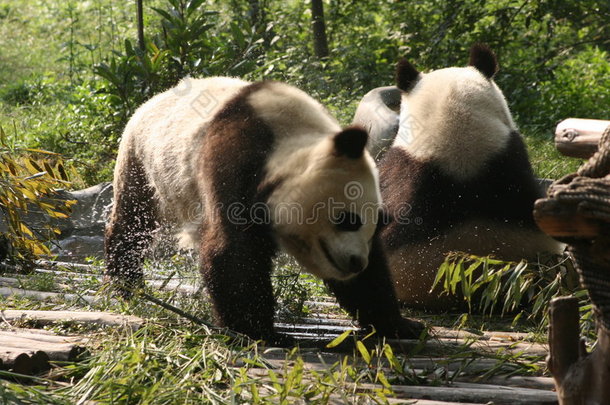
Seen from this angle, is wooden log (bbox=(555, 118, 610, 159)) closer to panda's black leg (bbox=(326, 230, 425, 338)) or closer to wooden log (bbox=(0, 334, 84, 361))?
panda's black leg (bbox=(326, 230, 425, 338))

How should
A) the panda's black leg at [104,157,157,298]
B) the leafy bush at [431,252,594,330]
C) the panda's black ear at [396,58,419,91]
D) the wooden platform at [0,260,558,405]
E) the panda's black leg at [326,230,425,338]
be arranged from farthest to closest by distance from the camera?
the panda's black ear at [396,58,419,91], the panda's black leg at [104,157,157,298], the panda's black leg at [326,230,425,338], the leafy bush at [431,252,594,330], the wooden platform at [0,260,558,405]

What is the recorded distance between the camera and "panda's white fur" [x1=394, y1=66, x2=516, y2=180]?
403 centimetres

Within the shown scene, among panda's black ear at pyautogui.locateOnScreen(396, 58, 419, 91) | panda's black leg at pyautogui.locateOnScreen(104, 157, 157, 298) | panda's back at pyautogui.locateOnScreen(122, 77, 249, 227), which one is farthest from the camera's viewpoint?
panda's black ear at pyautogui.locateOnScreen(396, 58, 419, 91)

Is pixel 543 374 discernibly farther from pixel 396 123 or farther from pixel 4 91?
pixel 4 91

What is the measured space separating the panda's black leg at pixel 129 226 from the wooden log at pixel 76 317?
861 mm

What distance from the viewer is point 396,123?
571 cm

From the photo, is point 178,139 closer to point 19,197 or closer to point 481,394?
point 19,197

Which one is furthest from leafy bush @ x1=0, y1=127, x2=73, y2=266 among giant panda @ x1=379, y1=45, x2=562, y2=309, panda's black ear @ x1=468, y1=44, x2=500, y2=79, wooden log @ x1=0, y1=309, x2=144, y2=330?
panda's black ear @ x1=468, y1=44, x2=500, y2=79

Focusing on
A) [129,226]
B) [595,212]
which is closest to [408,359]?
[595,212]

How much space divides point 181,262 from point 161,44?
3699mm

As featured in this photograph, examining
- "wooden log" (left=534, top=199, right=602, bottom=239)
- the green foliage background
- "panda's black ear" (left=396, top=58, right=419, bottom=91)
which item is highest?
"wooden log" (left=534, top=199, right=602, bottom=239)

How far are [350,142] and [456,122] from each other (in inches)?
49.0

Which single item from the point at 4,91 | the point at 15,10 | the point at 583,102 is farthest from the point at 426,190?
the point at 15,10

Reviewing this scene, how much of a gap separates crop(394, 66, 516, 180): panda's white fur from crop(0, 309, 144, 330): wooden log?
5.58 ft
